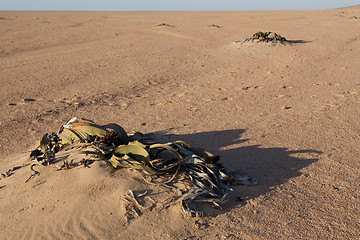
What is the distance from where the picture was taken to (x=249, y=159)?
3.14 m

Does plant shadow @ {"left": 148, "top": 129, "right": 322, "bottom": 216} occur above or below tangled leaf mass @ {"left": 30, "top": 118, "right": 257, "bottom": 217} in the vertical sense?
below

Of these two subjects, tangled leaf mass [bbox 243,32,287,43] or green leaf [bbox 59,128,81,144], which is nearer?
green leaf [bbox 59,128,81,144]

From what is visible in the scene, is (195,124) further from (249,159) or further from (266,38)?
(266,38)

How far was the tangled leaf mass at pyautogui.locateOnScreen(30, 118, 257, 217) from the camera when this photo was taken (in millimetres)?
2396

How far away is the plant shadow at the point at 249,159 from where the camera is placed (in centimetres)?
255

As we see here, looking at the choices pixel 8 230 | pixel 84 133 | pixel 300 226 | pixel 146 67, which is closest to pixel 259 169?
pixel 300 226

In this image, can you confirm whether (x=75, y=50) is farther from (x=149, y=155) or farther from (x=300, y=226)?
(x=300, y=226)

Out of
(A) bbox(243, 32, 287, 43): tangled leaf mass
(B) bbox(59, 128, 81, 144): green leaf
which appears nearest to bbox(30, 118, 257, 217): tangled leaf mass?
(B) bbox(59, 128, 81, 144): green leaf

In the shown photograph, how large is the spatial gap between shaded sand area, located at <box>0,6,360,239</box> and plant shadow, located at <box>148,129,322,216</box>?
0.01 metres

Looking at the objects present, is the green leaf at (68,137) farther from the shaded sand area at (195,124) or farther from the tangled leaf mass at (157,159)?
the shaded sand area at (195,124)

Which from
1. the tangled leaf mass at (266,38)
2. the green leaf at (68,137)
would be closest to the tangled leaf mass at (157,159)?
the green leaf at (68,137)

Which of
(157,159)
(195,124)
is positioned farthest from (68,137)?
(195,124)

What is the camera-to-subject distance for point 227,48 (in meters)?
9.18

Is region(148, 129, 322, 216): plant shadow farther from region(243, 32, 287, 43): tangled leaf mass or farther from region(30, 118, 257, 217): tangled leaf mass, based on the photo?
region(243, 32, 287, 43): tangled leaf mass
